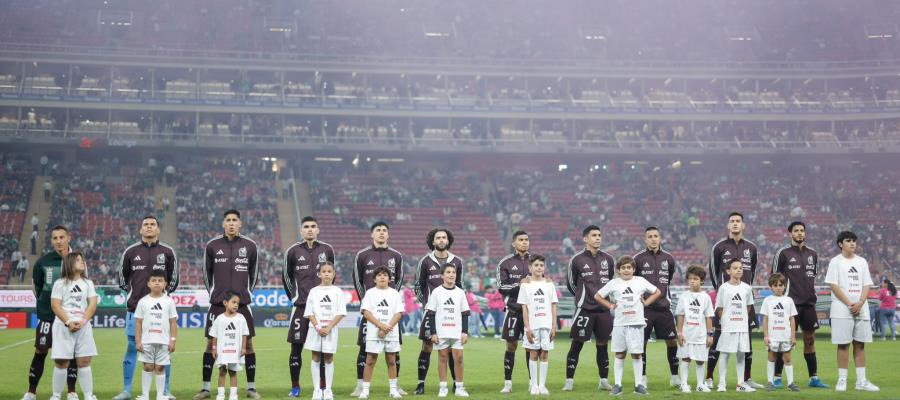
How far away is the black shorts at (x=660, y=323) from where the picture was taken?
14828mm

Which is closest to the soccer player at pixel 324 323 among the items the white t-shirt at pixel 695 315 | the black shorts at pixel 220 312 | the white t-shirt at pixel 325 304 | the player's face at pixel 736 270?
the white t-shirt at pixel 325 304

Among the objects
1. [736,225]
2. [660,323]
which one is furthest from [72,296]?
[736,225]

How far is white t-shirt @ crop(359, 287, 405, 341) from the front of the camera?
44.2 ft

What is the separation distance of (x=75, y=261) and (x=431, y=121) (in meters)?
48.2

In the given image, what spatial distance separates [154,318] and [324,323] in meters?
2.29

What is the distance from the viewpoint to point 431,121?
199 ft

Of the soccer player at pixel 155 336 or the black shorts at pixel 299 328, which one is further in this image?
the black shorts at pixel 299 328

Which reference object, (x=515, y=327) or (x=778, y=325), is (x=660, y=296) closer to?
(x=778, y=325)

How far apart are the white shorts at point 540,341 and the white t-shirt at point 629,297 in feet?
3.51

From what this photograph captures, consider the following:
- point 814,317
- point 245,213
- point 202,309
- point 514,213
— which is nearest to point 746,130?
point 514,213

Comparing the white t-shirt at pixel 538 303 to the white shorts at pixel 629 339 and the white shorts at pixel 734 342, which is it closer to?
the white shorts at pixel 629 339

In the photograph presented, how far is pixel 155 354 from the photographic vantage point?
12.8 m

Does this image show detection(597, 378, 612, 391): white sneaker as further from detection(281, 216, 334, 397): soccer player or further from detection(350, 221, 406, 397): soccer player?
detection(281, 216, 334, 397): soccer player

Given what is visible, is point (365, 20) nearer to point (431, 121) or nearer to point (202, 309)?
point (431, 121)
